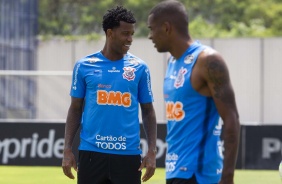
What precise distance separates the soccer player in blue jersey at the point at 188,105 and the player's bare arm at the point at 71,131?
6.18 feet

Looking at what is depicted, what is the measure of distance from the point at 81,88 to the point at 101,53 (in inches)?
14.9

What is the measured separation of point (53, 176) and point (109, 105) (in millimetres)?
9579

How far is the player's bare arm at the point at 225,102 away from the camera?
6.16 metres

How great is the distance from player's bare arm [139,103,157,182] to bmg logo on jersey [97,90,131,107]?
28cm

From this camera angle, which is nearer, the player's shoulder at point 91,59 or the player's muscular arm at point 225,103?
the player's muscular arm at point 225,103

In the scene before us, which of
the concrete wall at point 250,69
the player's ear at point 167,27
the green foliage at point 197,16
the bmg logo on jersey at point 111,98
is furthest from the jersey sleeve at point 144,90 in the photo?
the green foliage at point 197,16

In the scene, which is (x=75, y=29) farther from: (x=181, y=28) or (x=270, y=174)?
(x=181, y=28)

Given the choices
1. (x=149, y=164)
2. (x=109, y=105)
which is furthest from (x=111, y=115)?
(x=149, y=164)

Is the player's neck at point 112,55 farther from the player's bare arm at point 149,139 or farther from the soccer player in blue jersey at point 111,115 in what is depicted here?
the player's bare arm at point 149,139

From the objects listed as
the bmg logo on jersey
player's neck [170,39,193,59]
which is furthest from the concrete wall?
player's neck [170,39,193,59]

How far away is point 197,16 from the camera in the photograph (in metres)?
48.7

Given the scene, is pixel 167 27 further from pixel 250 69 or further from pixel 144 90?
pixel 250 69

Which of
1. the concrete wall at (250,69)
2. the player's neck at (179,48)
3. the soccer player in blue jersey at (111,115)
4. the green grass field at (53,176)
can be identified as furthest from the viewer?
the concrete wall at (250,69)

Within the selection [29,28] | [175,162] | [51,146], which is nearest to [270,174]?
[51,146]
